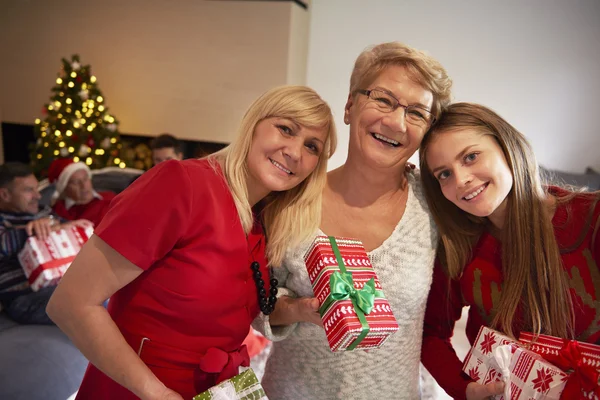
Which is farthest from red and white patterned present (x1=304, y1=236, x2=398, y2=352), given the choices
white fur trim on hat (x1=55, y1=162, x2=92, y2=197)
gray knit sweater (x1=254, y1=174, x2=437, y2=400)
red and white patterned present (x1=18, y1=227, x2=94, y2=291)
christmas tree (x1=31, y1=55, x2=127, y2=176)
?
christmas tree (x1=31, y1=55, x2=127, y2=176)

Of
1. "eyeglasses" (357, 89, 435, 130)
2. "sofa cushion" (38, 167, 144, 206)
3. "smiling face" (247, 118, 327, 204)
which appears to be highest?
"eyeglasses" (357, 89, 435, 130)

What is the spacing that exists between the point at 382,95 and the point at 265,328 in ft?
2.61

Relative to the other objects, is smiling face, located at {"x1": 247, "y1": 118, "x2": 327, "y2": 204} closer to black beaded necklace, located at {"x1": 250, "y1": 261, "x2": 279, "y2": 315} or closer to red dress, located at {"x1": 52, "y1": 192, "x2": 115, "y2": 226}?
black beaded necklace, located at {"x1": 250, "y1": 261, "x2": 279, "y2": 315}

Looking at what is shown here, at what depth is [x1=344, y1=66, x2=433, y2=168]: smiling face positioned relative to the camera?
1.34 m

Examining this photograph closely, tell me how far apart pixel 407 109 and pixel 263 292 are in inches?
27.6

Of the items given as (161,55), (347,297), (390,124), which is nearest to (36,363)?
(347,297)

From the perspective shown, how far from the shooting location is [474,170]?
128 cm

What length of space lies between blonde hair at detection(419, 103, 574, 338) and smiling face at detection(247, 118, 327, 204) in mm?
400

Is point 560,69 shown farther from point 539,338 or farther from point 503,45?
point 539,338

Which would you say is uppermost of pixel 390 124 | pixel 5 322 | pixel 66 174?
pixel 390 124

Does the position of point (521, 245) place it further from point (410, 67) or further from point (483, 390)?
point (410, 67)

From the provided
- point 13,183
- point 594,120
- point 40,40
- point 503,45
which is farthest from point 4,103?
→ point 594,120

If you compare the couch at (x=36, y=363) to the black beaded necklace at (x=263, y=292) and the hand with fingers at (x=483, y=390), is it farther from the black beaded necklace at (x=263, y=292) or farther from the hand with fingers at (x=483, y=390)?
the hand with fingers at (x=483, y=390)

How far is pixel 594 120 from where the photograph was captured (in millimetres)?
4645
